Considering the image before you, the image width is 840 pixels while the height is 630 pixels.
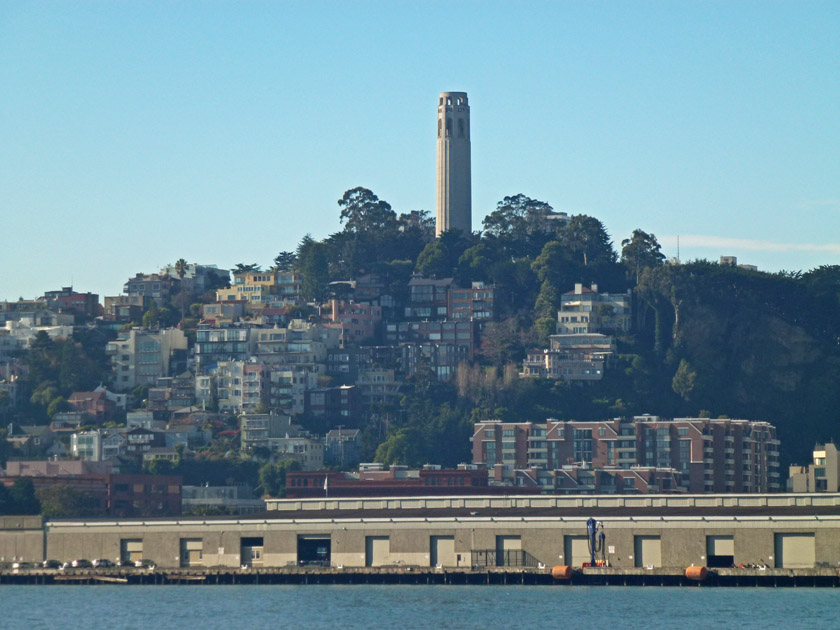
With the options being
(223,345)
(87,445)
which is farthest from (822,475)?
(223,345)

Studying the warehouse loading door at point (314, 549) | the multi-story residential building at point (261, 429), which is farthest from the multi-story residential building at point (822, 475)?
the multi-story residential building at point (261, 429)

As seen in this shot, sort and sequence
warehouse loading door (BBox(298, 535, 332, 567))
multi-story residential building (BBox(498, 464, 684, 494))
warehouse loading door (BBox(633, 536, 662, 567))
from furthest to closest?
multi-story residential building (BBox(498, 464, 684, 494))
warehouse loading door (BBox(298, 535, 332, 567))
warehouse loading door (BBox(633, 536, 662, 567))

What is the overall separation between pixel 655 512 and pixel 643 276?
84.6 m

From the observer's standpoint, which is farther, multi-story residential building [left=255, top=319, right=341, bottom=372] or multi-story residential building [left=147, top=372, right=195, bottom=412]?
multi-story residential building [left=255, top=319, right=341, bottom=372]

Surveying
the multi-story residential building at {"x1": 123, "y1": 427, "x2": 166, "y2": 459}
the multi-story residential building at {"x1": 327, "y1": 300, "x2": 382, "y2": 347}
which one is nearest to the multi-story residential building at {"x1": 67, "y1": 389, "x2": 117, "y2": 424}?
the multi-story residential building at {"x1": 123, "y1": 427, "x2": 166, "y2": 459}

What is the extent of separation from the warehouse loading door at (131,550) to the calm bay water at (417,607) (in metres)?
8.03

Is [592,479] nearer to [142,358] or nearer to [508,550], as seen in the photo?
[142,358]

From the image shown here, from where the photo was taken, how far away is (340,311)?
641 ft

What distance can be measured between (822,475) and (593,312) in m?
47.7

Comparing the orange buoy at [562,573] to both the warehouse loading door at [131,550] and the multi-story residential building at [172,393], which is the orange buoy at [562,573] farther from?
the multi-story residential building at [172,393]

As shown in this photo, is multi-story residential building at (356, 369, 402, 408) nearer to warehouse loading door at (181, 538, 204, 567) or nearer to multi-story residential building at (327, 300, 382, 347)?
multi-story residential building at (327, 300, 382, 347)

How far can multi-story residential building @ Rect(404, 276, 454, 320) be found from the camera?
196250 mm

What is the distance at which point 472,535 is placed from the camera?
333 feet

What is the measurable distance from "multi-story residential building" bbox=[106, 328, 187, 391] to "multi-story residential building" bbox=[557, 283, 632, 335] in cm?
3630
